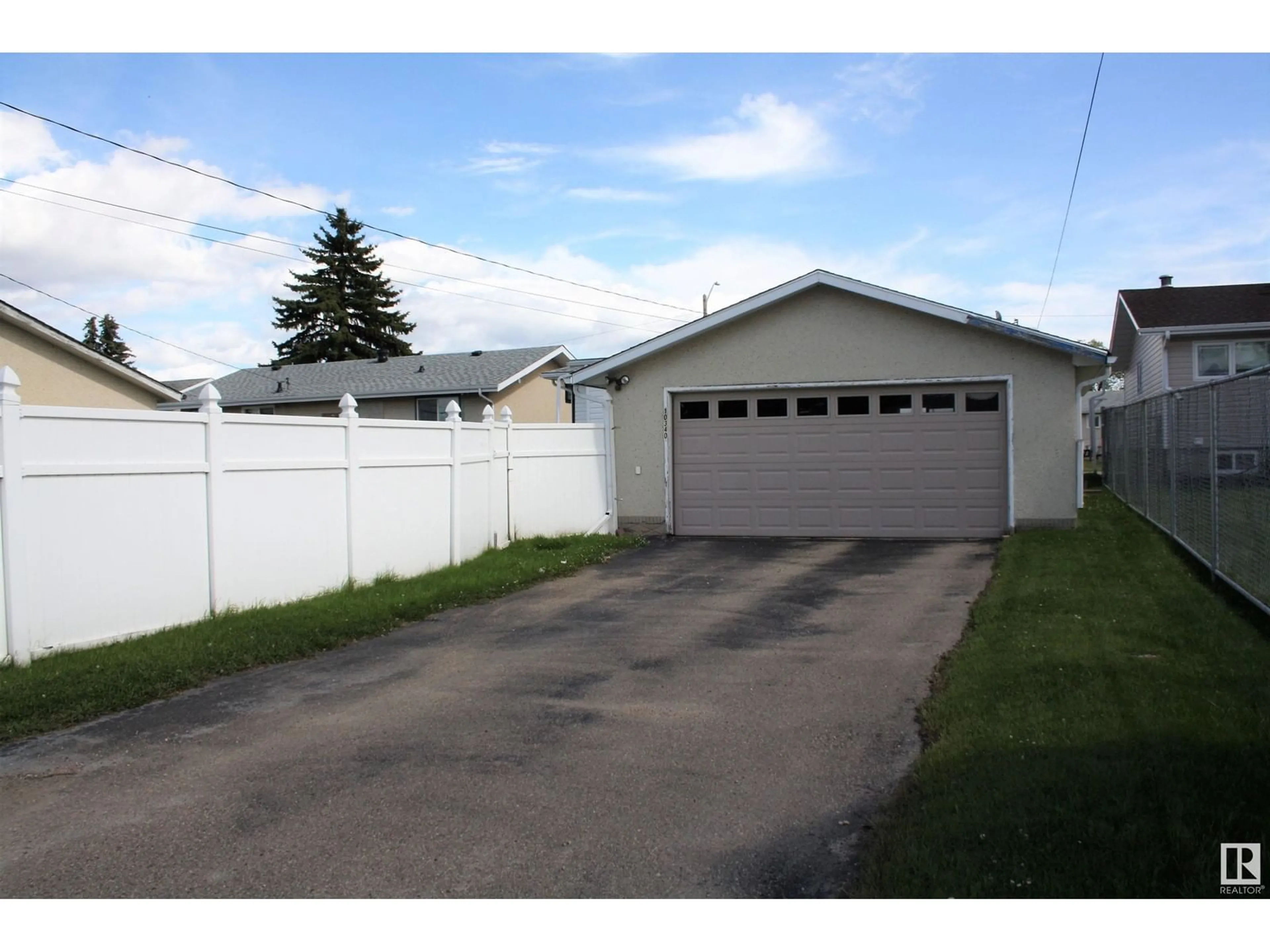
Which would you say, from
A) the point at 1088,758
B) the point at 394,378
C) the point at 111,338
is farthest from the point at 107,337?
the point at 1088,758

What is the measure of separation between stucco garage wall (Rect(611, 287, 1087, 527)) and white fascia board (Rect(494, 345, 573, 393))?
1221 centimetres

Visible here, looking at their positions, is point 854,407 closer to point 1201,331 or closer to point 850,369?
point 850,369

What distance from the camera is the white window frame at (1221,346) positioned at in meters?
26.3

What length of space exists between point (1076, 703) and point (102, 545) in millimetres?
7060

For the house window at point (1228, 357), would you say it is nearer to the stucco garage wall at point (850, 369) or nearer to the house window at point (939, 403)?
the stucco garage wall at point (850, 369)

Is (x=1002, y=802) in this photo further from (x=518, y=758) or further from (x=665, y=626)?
(x=665, y=626)

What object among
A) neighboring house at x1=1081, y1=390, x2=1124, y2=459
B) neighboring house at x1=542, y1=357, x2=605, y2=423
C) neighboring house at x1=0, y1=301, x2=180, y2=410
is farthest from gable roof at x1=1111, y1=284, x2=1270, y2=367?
neighboring house at x1=0, y1=301, x2=180, y2=410

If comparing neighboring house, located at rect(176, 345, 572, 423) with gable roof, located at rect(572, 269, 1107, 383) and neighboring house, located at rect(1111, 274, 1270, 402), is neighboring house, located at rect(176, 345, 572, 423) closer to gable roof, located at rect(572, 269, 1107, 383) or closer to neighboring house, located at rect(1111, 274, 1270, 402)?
gable roof, located at rect(572, 269, 1107, 383)

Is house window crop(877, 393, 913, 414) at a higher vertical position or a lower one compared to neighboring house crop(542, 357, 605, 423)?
lower

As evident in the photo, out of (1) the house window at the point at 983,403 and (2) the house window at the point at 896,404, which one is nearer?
(1) the house window at the point at 983,403

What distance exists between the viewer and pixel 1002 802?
431cm

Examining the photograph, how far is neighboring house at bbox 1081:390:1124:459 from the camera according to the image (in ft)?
137

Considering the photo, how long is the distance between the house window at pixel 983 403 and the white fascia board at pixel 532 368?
52.9 ft

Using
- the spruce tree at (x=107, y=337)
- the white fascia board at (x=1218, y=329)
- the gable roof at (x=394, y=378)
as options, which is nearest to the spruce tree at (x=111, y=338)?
the spruce tree at (x=107, y=337)
